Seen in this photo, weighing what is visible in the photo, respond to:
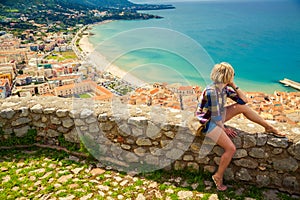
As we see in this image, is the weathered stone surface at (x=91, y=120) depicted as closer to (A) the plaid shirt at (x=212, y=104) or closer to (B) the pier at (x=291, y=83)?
(A) the plaid shirt at (x=212, y=104)

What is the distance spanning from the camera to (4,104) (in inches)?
166

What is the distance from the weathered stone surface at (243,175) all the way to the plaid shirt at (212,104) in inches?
28.1

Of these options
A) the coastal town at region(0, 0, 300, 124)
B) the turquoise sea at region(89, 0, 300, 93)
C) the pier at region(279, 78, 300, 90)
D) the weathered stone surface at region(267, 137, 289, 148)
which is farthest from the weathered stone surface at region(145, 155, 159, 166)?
the pier at region(279, 78, 300, 90)

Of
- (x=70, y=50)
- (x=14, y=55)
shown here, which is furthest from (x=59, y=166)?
(x=70, y=50)

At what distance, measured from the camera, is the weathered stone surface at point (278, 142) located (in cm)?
302

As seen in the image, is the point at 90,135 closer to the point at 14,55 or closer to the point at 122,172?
the point at 122,172

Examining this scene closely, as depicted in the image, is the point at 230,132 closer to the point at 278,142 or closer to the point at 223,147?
the point at 223,147

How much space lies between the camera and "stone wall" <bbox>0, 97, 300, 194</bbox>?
3.11 meters

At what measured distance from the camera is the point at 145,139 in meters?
3.56

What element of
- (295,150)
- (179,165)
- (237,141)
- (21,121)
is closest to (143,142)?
(179,165)

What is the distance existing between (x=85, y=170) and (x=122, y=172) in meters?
0.50

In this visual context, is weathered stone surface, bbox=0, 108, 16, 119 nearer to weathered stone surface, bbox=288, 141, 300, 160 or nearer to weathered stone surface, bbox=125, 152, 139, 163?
weathered stone surface, bbox=125, 152, 139, 163

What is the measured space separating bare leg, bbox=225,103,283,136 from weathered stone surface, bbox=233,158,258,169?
409 millimetres

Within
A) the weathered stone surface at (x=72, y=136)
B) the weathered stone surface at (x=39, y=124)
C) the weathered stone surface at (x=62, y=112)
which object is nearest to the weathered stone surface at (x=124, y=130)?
the weathered stone surface at (x=72, y=136)
